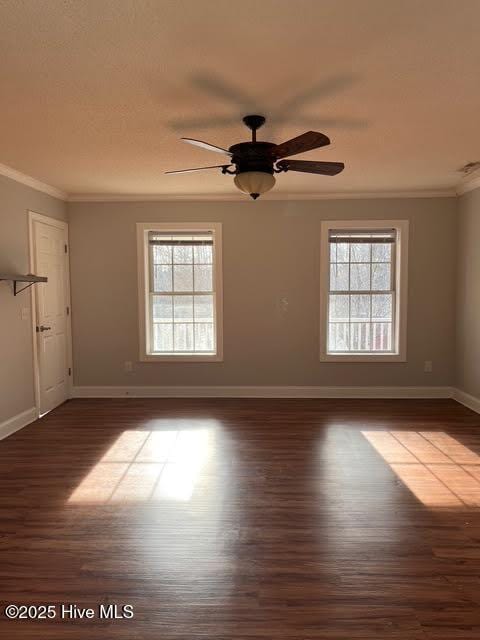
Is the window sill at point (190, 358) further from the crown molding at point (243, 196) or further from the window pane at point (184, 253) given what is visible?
the crown molding at point (243, 196)

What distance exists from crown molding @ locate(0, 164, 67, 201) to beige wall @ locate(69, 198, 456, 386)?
0.36 metres

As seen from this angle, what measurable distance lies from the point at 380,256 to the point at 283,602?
437 centimetres

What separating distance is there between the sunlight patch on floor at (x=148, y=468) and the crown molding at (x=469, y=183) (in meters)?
3.90

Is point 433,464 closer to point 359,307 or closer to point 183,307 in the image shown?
point 359,307

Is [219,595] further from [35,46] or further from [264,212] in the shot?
[264,212]

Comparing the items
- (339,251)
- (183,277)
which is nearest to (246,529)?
(183,277)

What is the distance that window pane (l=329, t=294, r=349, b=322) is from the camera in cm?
543

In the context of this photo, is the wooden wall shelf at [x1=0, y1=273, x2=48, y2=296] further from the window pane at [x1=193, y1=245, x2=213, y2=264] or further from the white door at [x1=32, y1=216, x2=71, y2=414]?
the window pane at [x1=193, y1=245, x2=213, y2=264]

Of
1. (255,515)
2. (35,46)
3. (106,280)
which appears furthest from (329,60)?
(106,280)

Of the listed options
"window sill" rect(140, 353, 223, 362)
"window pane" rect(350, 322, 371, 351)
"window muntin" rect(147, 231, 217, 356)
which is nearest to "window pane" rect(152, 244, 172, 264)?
"window muntin" rect(147, 231, 217, 356)

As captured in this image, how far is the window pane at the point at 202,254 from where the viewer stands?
215 inches

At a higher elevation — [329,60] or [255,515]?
[329,60]

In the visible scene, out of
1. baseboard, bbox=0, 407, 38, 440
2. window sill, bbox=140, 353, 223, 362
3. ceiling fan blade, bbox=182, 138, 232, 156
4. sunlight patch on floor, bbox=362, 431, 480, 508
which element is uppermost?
ceiling fan blade, bbox=182, 138, 232, 156

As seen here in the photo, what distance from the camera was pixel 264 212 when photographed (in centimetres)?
532
